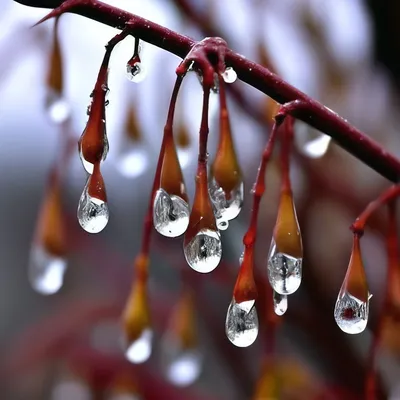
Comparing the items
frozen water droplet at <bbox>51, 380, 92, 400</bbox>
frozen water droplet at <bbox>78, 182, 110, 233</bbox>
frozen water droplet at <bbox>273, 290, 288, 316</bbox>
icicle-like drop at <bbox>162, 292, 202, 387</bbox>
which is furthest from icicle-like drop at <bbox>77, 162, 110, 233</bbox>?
frozen water droplet at <bbox>51, 380, 92, 400</bbox>

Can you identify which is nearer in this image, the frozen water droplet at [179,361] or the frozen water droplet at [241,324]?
the frozen water droplet at [241,324]

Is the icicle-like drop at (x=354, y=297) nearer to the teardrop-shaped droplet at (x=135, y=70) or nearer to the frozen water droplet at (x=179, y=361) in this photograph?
the teardrop-shaped droplet at (x=135, y=70)

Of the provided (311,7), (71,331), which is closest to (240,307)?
(71,331)

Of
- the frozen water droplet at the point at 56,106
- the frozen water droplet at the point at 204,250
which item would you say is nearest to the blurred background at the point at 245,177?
the frozen water droplet at the point at 56,106

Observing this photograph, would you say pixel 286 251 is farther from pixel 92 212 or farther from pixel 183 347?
pixel 183 347

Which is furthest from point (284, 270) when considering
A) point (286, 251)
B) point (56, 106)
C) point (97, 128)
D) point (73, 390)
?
point (73, 390)

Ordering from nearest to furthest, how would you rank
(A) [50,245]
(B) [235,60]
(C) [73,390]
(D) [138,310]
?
(B) [235,60] < (D) [138,310] < (A) [50,245] < (C) [73,390]
